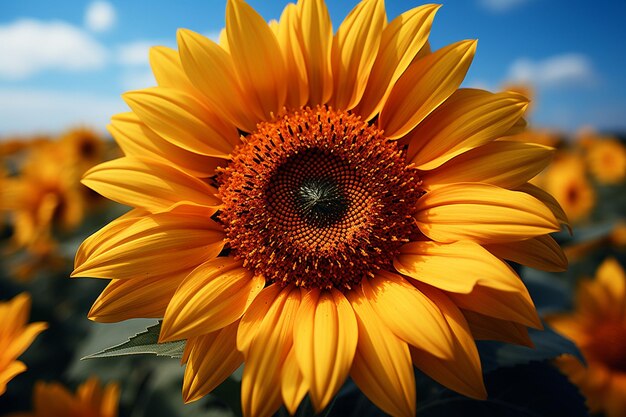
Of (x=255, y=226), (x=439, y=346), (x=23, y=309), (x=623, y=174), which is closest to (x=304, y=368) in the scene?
(x=439, y=346)

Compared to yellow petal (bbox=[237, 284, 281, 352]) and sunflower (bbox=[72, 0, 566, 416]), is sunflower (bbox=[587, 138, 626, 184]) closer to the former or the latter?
sunflower (bbox=[72, 0, 566, 416])

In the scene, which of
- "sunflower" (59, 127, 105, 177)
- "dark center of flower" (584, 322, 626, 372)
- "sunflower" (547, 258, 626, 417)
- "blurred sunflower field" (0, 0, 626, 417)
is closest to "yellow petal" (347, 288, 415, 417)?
"blurred sunflower field" (0, 0, 626, 417)

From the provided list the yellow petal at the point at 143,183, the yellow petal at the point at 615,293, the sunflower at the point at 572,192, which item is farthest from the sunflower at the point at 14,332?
the sunflower at the point at 572,192

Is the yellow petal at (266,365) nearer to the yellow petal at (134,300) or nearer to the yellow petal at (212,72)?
the yellow petal at (134,300)

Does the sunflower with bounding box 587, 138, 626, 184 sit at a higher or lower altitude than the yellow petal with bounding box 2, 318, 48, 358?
higher

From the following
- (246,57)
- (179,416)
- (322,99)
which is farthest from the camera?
(179,416)

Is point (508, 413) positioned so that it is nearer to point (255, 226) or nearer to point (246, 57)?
point (255, 226)

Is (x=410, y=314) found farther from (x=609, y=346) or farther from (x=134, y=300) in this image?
(x=609, y=346)
